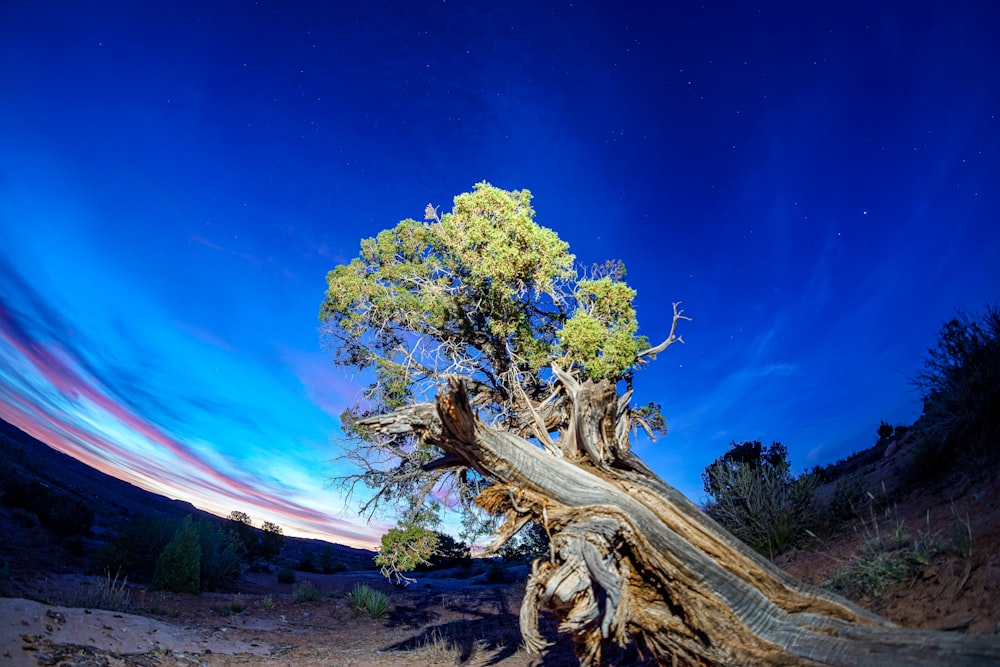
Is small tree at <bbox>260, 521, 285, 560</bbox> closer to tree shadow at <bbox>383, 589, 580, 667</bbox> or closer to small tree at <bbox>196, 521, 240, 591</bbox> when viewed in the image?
small tree at <bbox>196, 521, 240, 591</bbox>

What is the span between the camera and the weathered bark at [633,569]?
3988mm

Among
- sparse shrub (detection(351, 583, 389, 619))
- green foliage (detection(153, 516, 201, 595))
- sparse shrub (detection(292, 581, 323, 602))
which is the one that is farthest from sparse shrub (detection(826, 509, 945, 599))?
green foliage (detection(153, 516, 201, 595))

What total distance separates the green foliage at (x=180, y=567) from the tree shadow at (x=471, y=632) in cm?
624

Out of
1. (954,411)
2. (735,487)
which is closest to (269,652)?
(735,487)

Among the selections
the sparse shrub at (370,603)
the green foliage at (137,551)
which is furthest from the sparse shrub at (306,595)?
the green foliage at (137,551)

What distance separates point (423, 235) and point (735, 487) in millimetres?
8374

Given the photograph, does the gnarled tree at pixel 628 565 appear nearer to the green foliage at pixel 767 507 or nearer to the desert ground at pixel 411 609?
the desert ground at pixel 411 609

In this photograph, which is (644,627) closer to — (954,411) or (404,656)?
(404,656)

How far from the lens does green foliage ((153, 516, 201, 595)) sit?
14648 millimetres

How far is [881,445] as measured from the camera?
19.2 m

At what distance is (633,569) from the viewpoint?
4.51 metres

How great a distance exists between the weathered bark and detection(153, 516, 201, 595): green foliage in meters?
14.7

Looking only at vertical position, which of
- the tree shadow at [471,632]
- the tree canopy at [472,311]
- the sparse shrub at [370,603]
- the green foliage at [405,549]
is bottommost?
the sparse shrub at [370,603]

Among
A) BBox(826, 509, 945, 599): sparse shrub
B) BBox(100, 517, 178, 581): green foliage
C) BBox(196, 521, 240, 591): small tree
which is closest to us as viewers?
BBox(826, 509, 945, 599): sparse shrub
